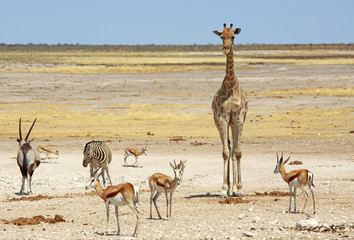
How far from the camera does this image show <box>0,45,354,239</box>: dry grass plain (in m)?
A: 13.3

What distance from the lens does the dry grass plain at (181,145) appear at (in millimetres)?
13305

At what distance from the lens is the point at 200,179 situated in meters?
19.9

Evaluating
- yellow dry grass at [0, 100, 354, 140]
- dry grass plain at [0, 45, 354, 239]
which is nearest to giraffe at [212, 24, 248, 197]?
dry grass plain at [0, 45, 354, 239]

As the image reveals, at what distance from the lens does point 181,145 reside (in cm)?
2789

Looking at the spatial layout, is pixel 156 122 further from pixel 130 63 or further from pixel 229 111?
pixel 130 63

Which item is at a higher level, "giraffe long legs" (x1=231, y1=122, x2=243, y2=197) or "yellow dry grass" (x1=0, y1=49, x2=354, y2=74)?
"yellow dry grass" (x1=0, y1=49, x2=354, y2=74)

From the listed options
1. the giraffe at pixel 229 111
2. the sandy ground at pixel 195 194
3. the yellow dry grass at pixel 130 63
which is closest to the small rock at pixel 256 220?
the sandy ground at pixel 195 194

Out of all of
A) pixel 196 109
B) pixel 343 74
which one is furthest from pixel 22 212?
pixel 343 74

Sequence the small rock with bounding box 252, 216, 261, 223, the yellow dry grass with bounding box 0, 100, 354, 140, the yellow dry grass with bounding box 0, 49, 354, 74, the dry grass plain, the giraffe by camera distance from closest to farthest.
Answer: the small rock with bounding box 252, 216, 261, 223
the dry grass plain
the giraffe
the yellow dry grass with bounding box 0, 100, 354, 140
the yellow dry grass with bounding box 0, 49, 354, 74

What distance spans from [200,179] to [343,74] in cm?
5202

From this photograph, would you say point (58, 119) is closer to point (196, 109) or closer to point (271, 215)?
point (196, 109)
